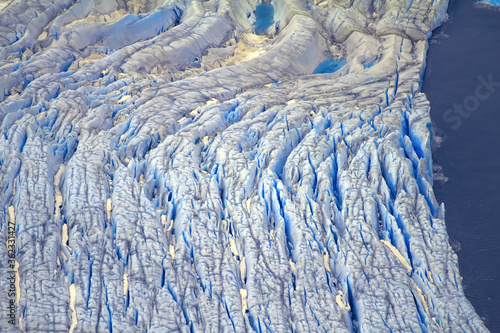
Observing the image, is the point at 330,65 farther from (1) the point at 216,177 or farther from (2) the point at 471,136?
(1) the point at 216,177

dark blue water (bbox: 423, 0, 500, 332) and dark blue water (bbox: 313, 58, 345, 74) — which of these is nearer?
dark blue water (bbox: 423, 0, 500, 332)

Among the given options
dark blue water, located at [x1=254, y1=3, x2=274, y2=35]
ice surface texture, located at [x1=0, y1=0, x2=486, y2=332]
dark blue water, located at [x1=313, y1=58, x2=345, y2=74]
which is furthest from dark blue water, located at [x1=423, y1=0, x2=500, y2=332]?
dark blue water, located at [x1=254, y1=3, x2=274, y2=35]

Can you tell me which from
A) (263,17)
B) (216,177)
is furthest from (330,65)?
(216,177)

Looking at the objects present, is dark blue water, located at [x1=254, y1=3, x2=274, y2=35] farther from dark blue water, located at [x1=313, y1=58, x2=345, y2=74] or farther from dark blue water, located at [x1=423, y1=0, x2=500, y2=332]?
dark blue water, located at [x1=423, y1=0, x2=500, y2=332]

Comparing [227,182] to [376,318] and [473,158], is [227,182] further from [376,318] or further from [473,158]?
[473,158]

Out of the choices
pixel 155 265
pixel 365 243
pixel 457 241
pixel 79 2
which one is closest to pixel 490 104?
pixel 457 241

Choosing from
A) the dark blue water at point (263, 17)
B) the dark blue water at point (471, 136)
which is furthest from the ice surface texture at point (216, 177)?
the dark blue water at point (263, 17)
